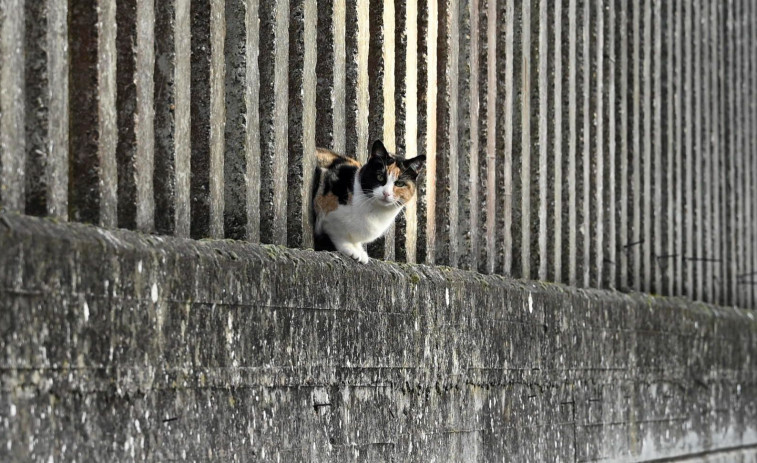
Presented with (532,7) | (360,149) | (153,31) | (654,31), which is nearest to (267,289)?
(153,31)

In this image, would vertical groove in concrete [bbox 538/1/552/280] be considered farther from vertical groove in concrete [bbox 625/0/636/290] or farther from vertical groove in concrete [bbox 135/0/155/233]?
vertical groove in concrete [bbox 135/0/155/233]

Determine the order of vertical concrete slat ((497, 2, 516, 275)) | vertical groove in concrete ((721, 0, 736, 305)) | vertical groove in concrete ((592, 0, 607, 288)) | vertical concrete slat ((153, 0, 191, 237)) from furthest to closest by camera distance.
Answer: vertical groove in concrete ((721, 0, 736, 305)), vertical groove in concrete ((592, 0, 607, 288)), vertical concrete slat ((497, 2, 516, 275)), vertical concrete slat ((153, 0, 191, 237))

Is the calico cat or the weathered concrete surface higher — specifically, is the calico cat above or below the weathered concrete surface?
above

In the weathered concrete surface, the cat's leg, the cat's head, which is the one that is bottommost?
the weathered concrete surface

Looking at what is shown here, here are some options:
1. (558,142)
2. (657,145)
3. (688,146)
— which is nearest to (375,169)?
(558,142)

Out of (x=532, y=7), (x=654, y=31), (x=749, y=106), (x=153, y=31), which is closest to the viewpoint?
(x=153, y=31)

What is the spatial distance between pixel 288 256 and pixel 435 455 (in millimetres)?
1635

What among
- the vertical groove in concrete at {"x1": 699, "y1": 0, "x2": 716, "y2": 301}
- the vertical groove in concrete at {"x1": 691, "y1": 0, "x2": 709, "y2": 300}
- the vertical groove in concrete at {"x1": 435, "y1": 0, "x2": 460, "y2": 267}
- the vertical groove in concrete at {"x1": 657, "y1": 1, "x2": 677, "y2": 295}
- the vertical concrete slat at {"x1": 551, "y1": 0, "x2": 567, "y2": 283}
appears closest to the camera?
the vertical groove in concrete at {"x1": 435, "y1": 0, "x2": 460, "y2": 267}

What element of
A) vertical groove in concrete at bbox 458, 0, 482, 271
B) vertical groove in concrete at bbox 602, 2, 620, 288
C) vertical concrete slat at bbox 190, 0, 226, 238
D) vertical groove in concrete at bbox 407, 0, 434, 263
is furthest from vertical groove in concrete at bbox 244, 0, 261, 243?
vertical groove in concrete at bbox 602, 2, 620, 288

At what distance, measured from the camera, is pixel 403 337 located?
6012 mm

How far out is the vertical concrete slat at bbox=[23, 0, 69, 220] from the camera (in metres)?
4.03

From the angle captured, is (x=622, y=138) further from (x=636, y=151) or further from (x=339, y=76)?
(x=339, y=76)

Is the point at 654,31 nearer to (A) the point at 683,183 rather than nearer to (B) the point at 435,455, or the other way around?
(A) the point at 683,183

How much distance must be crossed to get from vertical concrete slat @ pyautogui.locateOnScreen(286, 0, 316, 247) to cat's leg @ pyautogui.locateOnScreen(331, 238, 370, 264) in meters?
0.16
